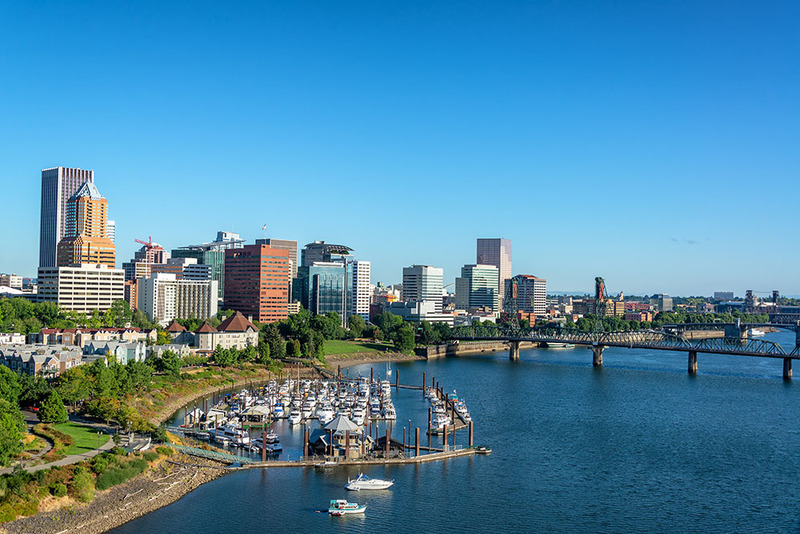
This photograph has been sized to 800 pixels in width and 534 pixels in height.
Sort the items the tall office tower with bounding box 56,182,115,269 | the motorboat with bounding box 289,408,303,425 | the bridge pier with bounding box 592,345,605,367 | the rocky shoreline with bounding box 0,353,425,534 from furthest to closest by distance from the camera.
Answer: the tall office tower with bounding box 56,182,115,269
the bridge pier with bounding box 592,345,605,367
the motorboat with bounding box 289,408,303,425
the rocky shoreline with bounding box 0,353,425,534

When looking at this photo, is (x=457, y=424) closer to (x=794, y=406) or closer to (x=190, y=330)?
(x=794, y=406)

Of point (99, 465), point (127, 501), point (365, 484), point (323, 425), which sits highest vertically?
point (99, 465)

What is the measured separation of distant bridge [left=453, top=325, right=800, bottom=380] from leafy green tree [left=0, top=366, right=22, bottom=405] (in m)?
86.0

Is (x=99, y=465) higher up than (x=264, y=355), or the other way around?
(x=264, y=355)

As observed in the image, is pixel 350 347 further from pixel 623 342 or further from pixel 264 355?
pixel 623 342

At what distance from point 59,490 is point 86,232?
503 ft

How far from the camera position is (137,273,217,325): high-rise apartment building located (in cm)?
16112

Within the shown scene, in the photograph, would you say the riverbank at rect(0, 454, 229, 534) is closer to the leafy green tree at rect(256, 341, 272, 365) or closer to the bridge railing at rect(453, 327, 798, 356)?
the leafy green tree at rect(256, 341, 272, 365)

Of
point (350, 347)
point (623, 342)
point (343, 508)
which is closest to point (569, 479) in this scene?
point (343, 508)

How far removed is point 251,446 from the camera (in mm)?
56625

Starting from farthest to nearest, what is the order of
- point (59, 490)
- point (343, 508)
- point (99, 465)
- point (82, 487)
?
Answer: point (99, 465) → point (343, 508) → point (82, 487) → point (59, 490)

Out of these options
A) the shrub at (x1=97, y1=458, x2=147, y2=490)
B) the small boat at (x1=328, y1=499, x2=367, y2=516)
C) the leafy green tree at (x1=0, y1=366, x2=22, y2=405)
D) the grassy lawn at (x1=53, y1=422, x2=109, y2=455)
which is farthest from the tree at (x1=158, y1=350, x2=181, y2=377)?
the small boat at (x1=328, y1=499, x2=367, y2=516)

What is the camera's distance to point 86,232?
17975 centimetres

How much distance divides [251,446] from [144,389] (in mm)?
20615
